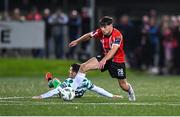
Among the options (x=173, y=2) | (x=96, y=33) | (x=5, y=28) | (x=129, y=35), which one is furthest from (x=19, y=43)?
(x=96, y=33)

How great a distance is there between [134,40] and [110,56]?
54.1 feet

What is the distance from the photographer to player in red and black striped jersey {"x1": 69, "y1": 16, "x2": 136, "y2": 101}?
17859 millimetres

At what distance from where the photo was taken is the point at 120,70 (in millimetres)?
18266

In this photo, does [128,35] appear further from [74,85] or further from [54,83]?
[74,85]

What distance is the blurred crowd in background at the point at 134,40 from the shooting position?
33.4m

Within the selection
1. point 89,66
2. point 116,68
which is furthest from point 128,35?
point 89,66

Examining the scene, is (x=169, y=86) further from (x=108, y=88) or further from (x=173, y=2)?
(x=173, y=2)

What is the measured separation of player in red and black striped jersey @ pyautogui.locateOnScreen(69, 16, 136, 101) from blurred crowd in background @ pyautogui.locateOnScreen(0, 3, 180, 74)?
48.4 ft

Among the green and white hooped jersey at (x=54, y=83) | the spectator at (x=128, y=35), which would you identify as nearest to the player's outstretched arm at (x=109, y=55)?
the green and white hooped jersey at (x=54, y=83)

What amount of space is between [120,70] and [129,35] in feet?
51.3

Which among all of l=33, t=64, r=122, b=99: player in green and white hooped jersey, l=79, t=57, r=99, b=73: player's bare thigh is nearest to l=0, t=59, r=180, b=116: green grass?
l=33, t=64, r=122, b=99: player in green and white hooped jersey

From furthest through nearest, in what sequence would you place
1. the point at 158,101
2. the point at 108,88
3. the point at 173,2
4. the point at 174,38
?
the point at 173,2
the point at 174,38
the point at 108,88
the point at 158,101

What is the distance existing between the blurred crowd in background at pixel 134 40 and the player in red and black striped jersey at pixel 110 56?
14767 mm

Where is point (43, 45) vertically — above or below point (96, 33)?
below
